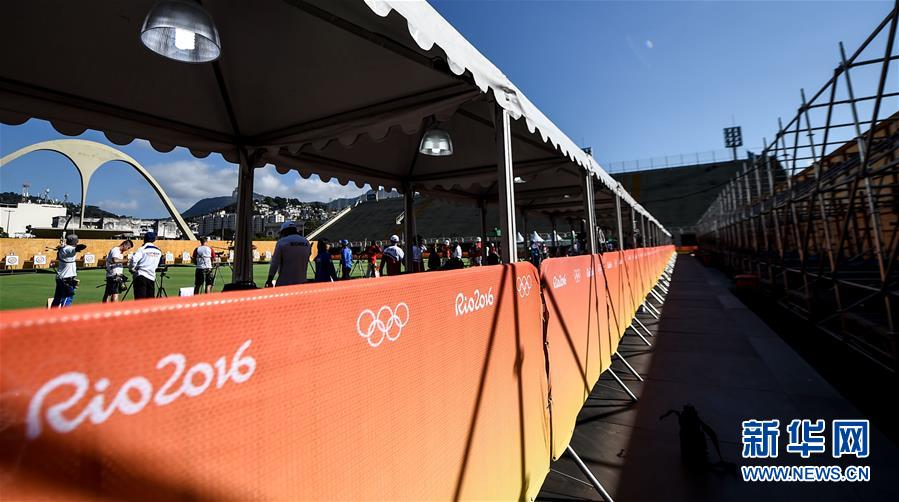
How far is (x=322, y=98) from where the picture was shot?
4.18 meters

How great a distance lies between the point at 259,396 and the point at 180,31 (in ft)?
9.64

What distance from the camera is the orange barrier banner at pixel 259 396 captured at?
60cm

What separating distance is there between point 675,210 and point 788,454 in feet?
203

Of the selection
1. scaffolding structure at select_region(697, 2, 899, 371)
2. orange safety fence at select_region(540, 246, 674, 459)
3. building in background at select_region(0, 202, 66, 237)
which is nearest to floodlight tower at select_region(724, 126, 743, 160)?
scaffolding structure at select_region(697, 2, 899, 371)

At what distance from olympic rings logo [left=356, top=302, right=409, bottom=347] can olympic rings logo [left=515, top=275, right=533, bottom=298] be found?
111 centimetres

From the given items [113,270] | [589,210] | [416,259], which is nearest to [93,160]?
[113,270]

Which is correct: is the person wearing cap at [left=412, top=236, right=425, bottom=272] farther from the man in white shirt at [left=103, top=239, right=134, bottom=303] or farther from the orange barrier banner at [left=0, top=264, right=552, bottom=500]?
the man in white shirt at [left=103, top=239, right=134, bottom=303]

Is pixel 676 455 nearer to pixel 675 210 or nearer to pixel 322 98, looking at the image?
pixel 322 98

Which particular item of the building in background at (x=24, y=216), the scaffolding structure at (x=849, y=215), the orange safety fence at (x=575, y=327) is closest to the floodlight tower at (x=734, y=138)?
the scaffolding structure at (x=849, y=215)

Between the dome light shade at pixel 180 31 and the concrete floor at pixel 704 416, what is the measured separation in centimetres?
408

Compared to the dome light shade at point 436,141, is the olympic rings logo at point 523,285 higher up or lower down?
lower down

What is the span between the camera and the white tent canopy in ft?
9.20

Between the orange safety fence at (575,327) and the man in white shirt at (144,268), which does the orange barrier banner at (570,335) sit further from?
the man in white shirt at (144,268)

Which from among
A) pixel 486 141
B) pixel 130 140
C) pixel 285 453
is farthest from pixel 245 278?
pixel 285 453
